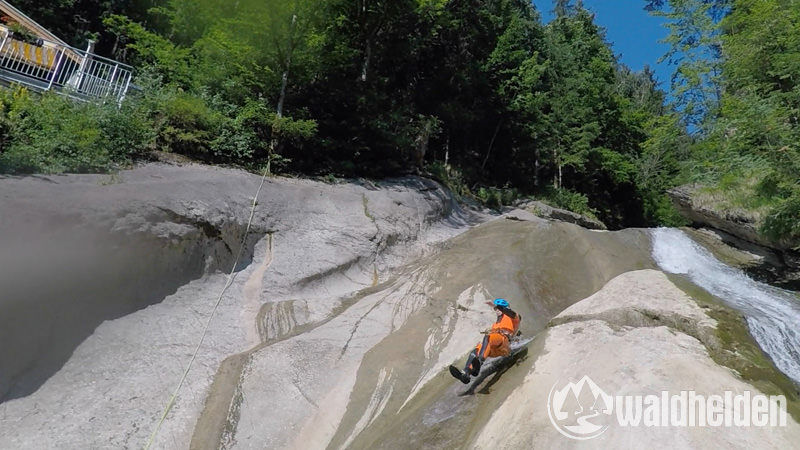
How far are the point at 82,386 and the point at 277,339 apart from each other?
316 cm

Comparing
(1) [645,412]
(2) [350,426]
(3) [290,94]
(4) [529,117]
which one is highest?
(4) [529,117]

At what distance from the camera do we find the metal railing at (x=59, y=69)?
1416cm

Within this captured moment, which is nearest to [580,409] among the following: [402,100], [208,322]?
[208,322]

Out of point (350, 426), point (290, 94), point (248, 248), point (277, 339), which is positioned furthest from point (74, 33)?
point (350, 426)

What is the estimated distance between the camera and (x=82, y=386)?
7.61 metres

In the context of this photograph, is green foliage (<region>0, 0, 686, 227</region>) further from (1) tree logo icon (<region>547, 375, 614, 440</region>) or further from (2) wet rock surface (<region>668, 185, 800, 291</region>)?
(1) tree logo icon (<region>547, 375, 614, 440</region>)

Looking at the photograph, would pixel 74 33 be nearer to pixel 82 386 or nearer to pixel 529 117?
pixel 529 117

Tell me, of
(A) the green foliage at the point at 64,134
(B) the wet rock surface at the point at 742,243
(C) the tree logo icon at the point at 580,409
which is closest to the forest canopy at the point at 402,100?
(A) the green foliage at the point at 64,134

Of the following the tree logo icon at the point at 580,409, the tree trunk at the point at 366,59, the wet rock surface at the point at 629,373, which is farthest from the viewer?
the tree trunk at the point at 366,59

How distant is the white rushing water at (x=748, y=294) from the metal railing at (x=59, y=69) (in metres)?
16.3

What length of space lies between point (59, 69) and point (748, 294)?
2138 cm

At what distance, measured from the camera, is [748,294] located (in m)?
13.9

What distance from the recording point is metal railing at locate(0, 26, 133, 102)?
46.5 feet

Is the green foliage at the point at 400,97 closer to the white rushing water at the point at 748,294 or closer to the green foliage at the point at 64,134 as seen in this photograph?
the green foliage at the point at 64,134
